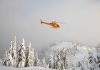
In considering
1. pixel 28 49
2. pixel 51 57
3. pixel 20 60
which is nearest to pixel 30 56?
pixel 28 49

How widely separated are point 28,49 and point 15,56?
741cm

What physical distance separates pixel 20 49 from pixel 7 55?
7742 mm

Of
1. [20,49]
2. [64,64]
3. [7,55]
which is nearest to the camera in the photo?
[20,49]

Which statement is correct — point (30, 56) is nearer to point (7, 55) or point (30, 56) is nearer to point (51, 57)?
point (7, 55)

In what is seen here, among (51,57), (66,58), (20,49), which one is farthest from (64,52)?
(20,49)

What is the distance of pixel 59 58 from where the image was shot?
141000mm

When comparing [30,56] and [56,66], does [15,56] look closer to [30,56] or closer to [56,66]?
[30,56]

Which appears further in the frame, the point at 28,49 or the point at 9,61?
the point at 28,49

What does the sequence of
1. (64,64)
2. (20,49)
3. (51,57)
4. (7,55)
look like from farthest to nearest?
(51,57) → (64,64) → (7,55) → (20,49)

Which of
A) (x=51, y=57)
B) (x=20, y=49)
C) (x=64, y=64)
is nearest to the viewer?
(x=20, y=49)

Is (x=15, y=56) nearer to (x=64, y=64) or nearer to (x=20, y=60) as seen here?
(x=20, y=60)

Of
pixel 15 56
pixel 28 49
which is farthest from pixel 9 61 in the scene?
pixel 28 49

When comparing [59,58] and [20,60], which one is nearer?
[20,60]

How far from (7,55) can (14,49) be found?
330 cm
